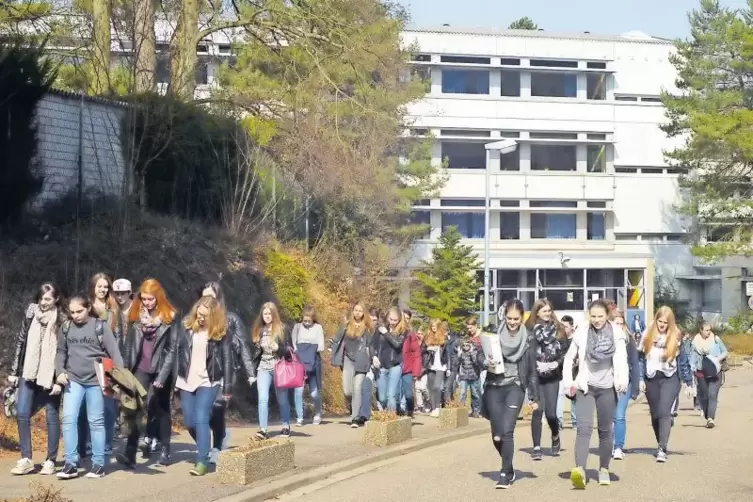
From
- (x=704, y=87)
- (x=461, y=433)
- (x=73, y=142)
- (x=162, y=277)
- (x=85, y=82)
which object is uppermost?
(x=704, y=87)

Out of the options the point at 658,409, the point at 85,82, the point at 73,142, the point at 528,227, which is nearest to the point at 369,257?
the point at 85,82

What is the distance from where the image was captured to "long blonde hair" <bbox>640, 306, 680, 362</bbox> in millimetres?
14703

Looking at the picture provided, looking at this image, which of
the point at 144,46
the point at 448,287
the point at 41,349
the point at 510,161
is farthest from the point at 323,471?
the point at 510,161

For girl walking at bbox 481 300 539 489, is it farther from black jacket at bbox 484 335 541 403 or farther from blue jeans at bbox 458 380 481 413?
blue jeans at bbox 458 380 481 413

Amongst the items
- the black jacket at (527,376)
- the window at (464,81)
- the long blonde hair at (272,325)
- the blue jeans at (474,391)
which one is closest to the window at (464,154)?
the window at (464,81)

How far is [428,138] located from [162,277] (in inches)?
1435

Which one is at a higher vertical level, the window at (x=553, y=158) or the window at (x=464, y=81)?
the window at (x=464, y=81)

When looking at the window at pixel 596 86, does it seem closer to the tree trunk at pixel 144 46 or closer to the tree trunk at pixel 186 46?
the tree trunk at pixel 186 46

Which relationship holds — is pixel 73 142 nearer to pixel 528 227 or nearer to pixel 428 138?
pixel 428 138

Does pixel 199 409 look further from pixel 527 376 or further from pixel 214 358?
pixel 527 376

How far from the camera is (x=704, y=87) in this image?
2259 inches

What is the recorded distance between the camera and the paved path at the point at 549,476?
468 inches

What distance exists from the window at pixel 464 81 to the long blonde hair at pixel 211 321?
53318 mm

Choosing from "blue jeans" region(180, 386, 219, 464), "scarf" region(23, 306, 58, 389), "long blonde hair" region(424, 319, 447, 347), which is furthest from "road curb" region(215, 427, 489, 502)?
"long blonde hair" region(424, 319, 447, 347)
